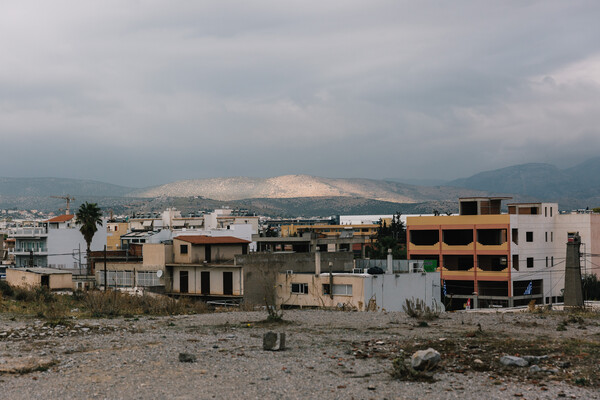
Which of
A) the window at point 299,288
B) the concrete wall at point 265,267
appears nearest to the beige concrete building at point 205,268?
the concrete wall at point 265,267

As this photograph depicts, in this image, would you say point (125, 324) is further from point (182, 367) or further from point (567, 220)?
point (567, 220)

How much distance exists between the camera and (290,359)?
53.9 ft

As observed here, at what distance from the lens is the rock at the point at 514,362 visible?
14.9m

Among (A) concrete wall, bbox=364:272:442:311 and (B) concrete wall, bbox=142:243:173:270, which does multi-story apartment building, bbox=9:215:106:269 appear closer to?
(B) concrete wall, bbox=142:243:173:270

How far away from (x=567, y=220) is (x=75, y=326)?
186ft

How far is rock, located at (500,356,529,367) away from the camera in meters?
14.9

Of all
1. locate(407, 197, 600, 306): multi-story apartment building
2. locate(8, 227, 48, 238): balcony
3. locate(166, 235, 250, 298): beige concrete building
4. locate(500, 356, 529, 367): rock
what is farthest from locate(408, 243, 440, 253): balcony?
locate(500, 356, 529, 367): rock

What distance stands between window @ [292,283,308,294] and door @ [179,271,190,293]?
1112 centimetres

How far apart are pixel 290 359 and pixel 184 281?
109 ft

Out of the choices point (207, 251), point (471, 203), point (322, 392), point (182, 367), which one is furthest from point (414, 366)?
point (471, 203)

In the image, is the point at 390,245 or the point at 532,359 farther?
the point at 390,245

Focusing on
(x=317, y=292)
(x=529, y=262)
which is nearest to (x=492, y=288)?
(x=529, y=262)

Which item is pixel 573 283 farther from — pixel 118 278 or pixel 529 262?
pixel 118 278

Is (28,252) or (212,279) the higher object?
(212,279)
